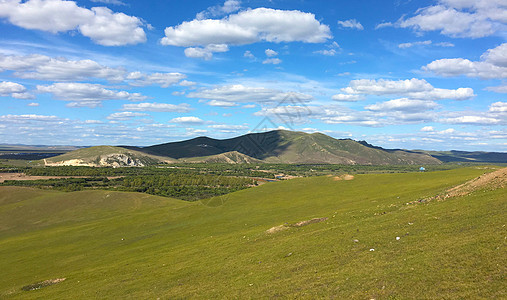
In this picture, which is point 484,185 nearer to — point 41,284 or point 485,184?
point 485,184

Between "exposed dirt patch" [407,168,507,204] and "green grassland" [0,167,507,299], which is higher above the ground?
"exposed dirt patch" [407,168,507,204]

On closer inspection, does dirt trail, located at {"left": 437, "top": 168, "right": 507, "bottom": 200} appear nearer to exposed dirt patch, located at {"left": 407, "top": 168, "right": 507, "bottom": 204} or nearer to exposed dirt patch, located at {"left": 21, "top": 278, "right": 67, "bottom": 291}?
exposed dirt patch, located at {"left": 407, "top": 168, "right": 507, "bottom": 204}

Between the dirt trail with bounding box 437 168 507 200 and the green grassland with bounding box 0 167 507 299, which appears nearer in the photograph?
the green grassland with bounding box 0 167 507 299

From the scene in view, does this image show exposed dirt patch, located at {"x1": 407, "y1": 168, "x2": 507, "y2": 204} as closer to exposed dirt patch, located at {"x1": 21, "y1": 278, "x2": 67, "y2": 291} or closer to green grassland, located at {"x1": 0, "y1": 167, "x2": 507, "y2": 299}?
green grassland, located at {"x1": 0, "y1": 167, "x2": 507, "y2": 299}

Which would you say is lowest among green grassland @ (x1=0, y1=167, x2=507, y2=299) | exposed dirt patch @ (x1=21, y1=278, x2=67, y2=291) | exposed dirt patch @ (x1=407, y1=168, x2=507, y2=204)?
exposed dirt patch @ (x1=21, y1=278, x2=67, y2=291)

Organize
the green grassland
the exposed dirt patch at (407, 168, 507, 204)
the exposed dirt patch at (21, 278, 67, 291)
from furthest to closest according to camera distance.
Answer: the exposed dirt patch at (407, 168, 507, 204) < the exposed dirt patch at (21, 278, 67, 291) < the green grassland

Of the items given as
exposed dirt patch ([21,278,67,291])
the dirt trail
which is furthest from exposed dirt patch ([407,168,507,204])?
exposed dirt patch ([21,278,67,291])

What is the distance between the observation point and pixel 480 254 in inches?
835

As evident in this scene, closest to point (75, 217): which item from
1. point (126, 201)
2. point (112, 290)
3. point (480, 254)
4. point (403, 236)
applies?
point (126, 201)

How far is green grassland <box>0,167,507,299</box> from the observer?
20.5 metres

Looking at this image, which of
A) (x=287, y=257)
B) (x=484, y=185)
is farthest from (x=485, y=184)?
(x=287, y=257)

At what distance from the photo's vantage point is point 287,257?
32125 mm

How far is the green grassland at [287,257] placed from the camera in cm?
2052

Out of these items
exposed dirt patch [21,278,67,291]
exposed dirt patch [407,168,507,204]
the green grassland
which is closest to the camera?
the green grassland
